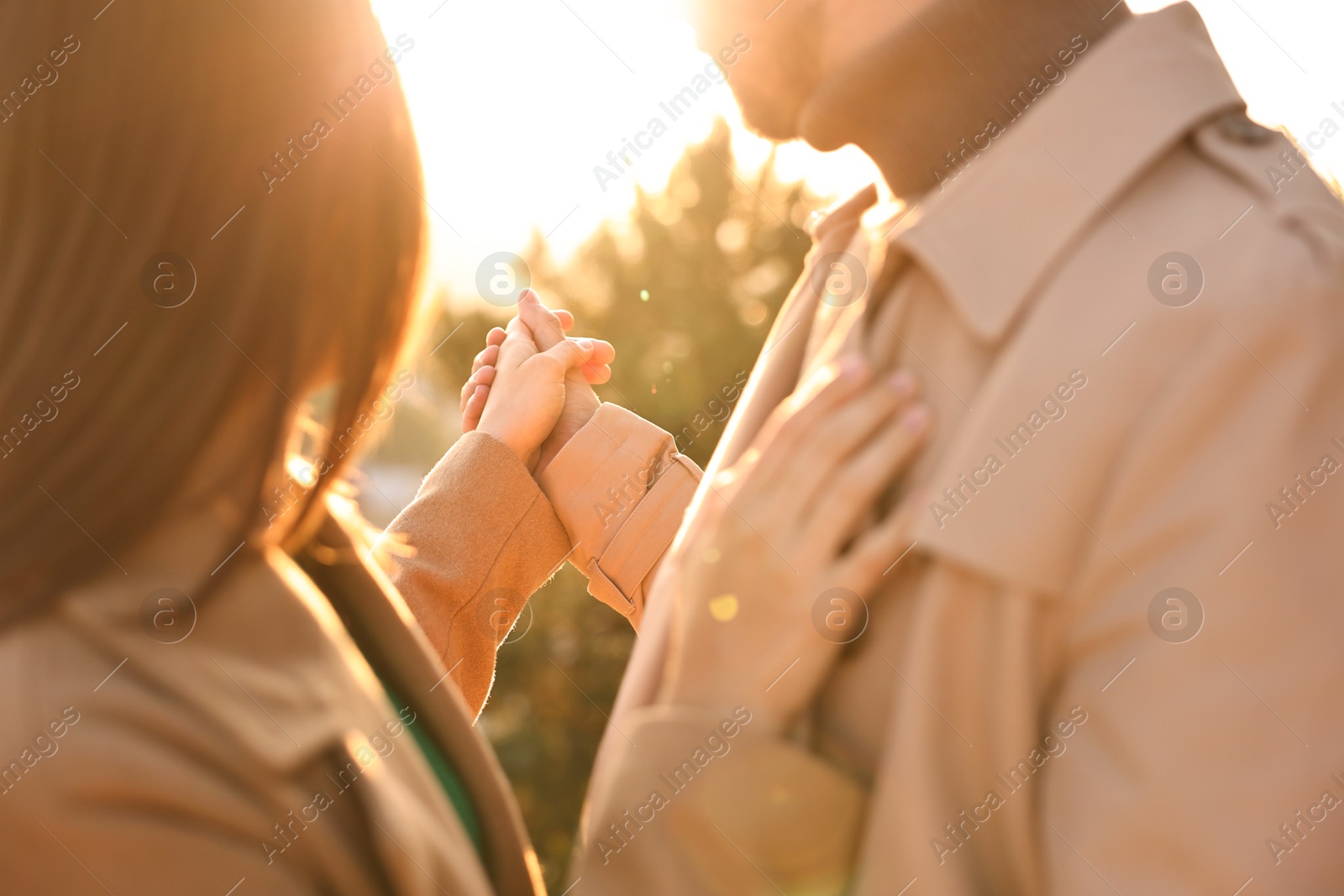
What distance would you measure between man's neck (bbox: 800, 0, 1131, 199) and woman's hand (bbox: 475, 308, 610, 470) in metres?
1.37

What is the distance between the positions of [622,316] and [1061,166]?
54.8 feet

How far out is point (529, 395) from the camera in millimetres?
2988

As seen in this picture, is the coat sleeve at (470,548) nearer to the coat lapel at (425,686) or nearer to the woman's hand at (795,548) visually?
the coat lapel at (425,686)

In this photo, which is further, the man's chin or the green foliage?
the green foliage

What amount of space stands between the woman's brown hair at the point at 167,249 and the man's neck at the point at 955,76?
780 mm

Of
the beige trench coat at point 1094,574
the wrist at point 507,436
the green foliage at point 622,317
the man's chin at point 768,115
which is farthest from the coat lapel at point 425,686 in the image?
the green foliage at point 622,317

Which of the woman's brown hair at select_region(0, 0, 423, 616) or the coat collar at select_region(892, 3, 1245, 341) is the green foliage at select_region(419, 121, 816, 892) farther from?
the woman's brown hair at select_region(0, 0, 423, 616)

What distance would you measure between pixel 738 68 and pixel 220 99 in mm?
928

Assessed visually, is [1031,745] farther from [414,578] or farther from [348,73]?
[414,578]

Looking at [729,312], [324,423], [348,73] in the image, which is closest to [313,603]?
[324,423]

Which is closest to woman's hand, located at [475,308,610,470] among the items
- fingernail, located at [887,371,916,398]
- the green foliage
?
fingernail, located at [887,371,916,398]

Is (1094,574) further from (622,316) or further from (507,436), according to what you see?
(622,316)

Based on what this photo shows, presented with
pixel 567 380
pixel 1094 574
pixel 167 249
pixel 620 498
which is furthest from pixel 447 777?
pixel 567 380

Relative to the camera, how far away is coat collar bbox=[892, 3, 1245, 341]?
1.53 meters
